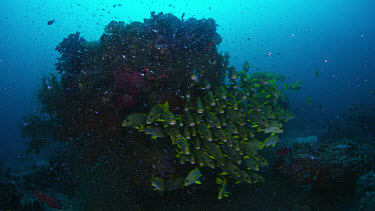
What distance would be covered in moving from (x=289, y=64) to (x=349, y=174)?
53.0 m

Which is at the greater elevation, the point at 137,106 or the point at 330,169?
the point at 137,106

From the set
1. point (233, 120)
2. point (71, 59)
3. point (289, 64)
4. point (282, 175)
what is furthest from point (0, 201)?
point (289, 64)

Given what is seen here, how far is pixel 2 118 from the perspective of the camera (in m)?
35.5

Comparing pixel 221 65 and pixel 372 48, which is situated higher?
pixel 372 48

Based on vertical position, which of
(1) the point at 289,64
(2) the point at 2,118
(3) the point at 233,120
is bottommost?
(3) the point at 233,120

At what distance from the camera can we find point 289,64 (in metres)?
48.7

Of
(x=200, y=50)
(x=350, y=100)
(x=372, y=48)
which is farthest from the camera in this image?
(x=372, y=48)

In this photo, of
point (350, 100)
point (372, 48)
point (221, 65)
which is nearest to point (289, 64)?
point (372, 48)

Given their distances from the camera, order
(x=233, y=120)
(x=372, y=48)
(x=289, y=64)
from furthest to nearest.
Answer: (x=289, y=64), (x=372, y=48), (x=233, y=120)

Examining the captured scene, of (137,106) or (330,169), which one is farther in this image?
(137,106)

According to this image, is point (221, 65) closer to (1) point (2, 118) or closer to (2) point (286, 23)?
(1) point (2, 118)

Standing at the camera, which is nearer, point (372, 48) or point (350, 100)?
point (350, 100)

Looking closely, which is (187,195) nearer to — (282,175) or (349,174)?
(282,175)

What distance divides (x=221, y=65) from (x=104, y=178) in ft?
21.5
